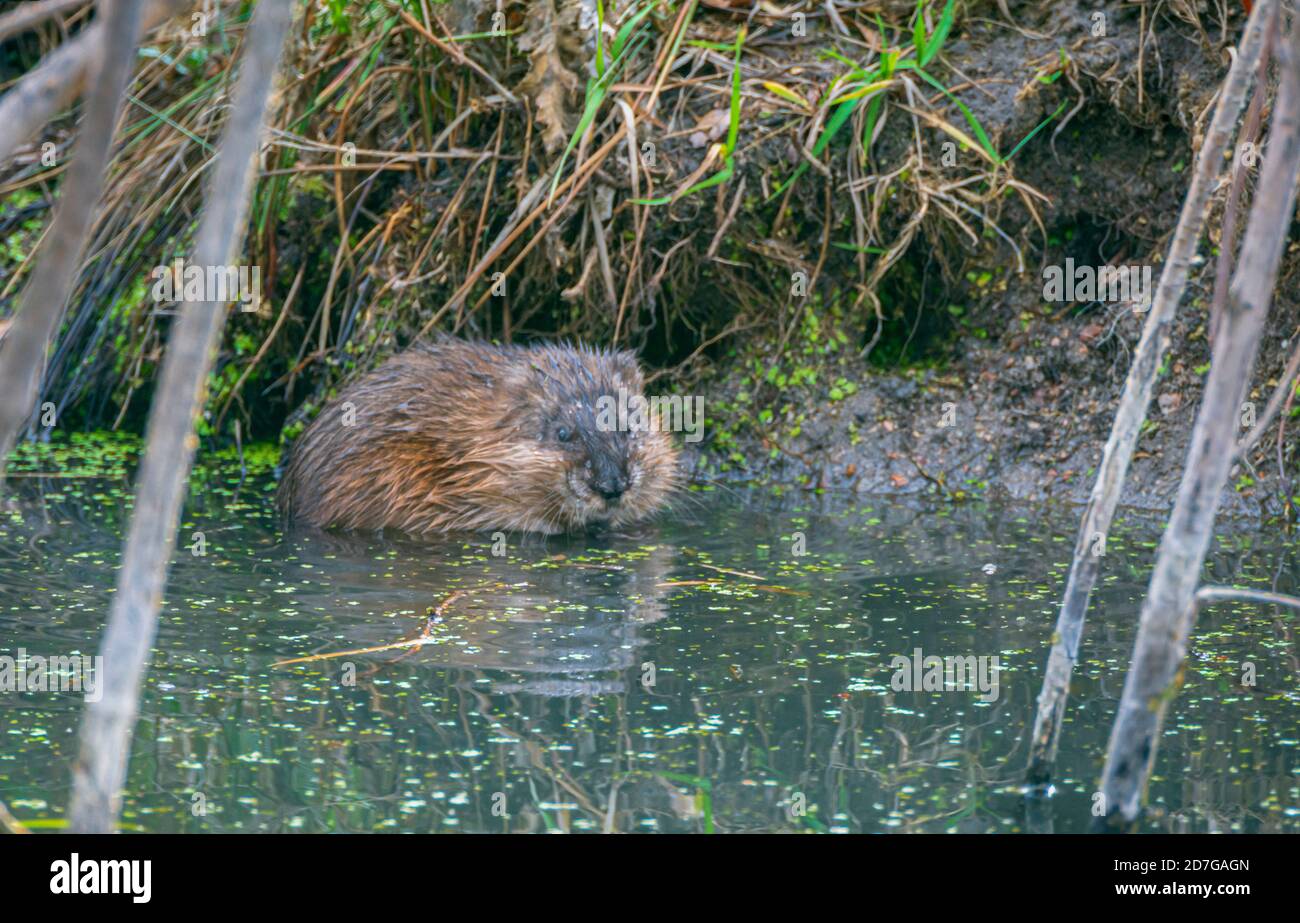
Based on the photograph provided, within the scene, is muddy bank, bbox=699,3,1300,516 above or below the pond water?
above

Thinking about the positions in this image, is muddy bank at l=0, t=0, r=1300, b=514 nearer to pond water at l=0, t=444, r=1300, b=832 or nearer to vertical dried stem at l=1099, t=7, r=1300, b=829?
pond water at l=0, t=444, r=1300, b=832

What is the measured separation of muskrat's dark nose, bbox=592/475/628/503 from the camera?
4793 millimetres

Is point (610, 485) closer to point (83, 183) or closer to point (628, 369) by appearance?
point (628, 369)

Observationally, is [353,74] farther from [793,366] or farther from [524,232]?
[793,366]

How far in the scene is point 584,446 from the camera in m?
4.94

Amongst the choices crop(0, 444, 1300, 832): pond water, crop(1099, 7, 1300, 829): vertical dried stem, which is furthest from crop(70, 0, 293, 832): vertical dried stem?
crop(1099, 7, 1300, 829): vertical dried stem

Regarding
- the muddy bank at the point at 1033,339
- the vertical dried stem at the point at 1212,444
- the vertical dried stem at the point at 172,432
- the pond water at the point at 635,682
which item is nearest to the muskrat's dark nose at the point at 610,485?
the pond water at the point at 635,682

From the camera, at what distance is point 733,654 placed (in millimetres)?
3504

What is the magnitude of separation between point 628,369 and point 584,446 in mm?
392

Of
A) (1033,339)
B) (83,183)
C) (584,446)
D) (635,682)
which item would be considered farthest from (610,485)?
(83,183)

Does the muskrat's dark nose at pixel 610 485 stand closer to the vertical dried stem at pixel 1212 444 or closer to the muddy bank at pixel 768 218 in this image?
the muddy bank at pixel 768 218

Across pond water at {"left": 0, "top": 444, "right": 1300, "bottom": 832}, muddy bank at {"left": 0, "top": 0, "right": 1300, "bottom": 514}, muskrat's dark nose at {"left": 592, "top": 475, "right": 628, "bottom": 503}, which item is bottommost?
pond water at {"left": 0, "top": 444, "right": 1300, "bottom": 832}

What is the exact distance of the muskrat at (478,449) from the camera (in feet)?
16.2

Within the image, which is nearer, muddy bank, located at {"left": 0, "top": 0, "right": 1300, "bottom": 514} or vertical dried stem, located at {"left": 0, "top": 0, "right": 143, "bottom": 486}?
vertical dried stem, located at {"left": 0, "top": 0, "right": 143, "bottom": 486}
